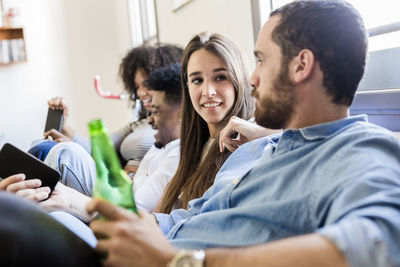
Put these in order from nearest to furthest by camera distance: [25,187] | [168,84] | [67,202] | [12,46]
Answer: [25,187] < [67,202] < [168,84] < [12,46]

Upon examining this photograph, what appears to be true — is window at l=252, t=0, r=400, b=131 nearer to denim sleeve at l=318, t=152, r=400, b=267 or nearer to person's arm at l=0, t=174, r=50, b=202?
denim sleeve at l=318, t=152, r=400, b=267

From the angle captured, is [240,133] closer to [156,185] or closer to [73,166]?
[156,185]

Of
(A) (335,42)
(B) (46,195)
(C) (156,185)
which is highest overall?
(A) (335,42)

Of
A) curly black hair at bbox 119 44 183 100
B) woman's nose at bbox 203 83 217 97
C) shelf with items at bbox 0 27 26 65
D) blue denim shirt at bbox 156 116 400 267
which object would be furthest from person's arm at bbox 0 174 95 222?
shelf with items at bbox 0 27 26 65

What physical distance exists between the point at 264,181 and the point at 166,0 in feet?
7.95

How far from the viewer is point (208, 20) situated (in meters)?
2.31

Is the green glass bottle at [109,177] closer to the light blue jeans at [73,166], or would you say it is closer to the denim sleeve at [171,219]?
the denim sleeve at [171,219]

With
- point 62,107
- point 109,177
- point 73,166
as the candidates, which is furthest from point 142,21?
point 109,177

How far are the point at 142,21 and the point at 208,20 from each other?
5.58ft

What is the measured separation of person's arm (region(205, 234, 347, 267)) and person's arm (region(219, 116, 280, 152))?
62 centimetres

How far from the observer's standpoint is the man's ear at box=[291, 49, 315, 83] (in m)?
0.79

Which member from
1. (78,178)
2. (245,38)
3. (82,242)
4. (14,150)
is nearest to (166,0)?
(245,38)

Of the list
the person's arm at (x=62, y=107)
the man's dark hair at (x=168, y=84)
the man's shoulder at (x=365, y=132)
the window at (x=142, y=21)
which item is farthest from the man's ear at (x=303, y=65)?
the window at (x=142, y=21)

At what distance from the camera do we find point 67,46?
13.7 feet
